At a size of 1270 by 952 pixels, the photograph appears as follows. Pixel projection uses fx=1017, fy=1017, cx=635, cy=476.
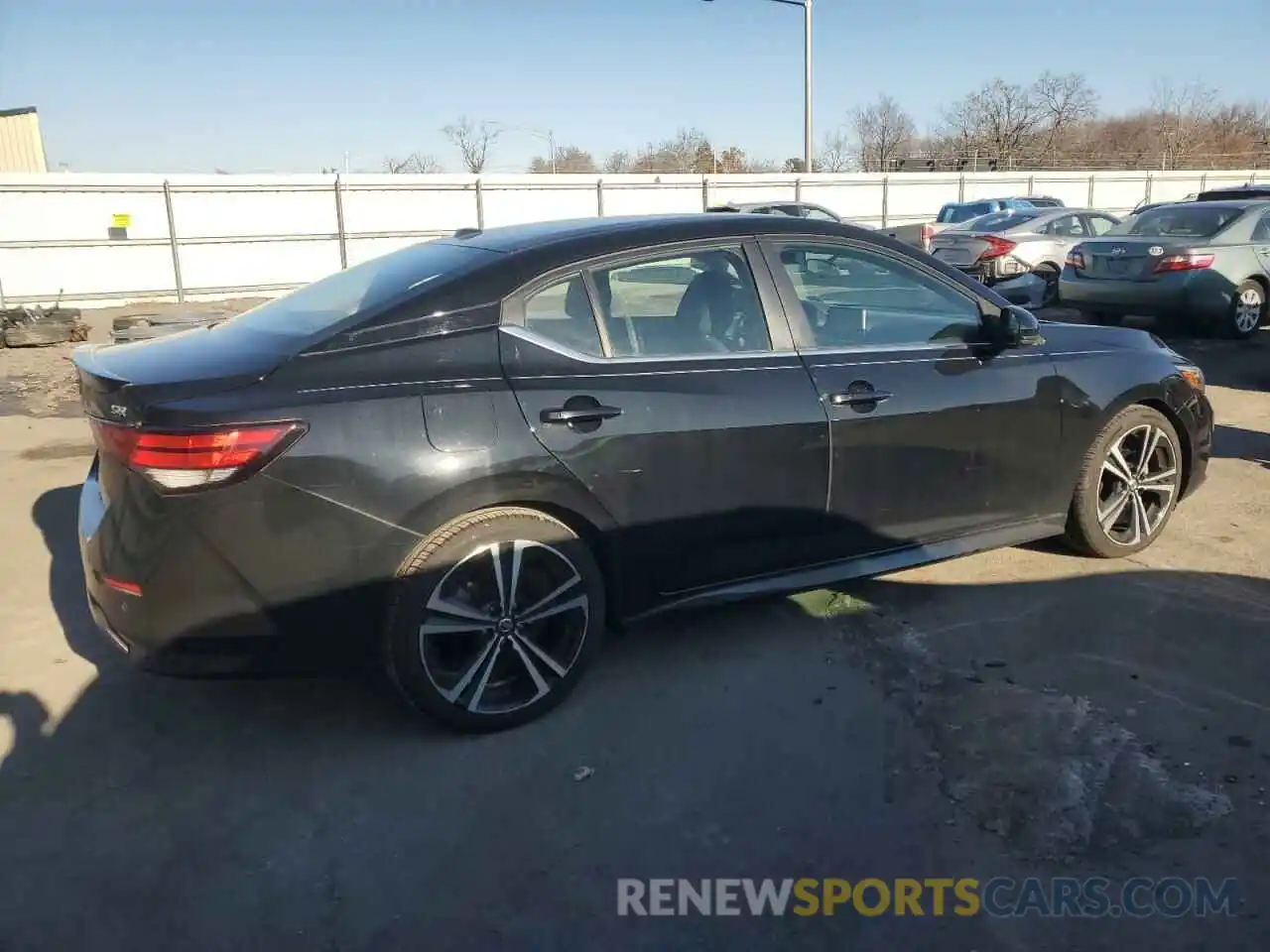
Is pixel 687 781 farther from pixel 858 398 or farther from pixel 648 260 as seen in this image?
pixel 648 260

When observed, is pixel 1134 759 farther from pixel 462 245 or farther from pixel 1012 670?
pixel 462 245

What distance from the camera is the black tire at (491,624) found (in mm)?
3170

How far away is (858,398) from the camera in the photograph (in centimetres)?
385

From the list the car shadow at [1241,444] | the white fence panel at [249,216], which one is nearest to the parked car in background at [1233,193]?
the car shadow at [1241,444]

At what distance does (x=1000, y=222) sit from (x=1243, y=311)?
5.99 m

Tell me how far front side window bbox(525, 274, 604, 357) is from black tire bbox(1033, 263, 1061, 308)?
12899 mm

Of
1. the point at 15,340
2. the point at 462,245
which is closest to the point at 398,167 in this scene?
the point at 15,340

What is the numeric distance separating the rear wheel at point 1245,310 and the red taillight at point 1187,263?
0.47 metres

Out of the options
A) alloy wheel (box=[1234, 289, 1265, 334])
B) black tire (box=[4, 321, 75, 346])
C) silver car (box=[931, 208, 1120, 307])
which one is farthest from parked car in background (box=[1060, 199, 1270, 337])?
black tire (box=[4, 321, 75, 346])

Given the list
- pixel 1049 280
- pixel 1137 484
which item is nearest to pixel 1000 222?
pixel 1049 280

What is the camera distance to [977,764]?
312 cm

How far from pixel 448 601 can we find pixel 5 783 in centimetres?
144

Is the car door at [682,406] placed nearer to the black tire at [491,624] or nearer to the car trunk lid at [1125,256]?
the black tire at [491,624]

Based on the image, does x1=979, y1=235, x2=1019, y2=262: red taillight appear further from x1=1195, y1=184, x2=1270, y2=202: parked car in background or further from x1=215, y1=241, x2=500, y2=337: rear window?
x1=215, y1=241, x2=500, y2=337: rear window
